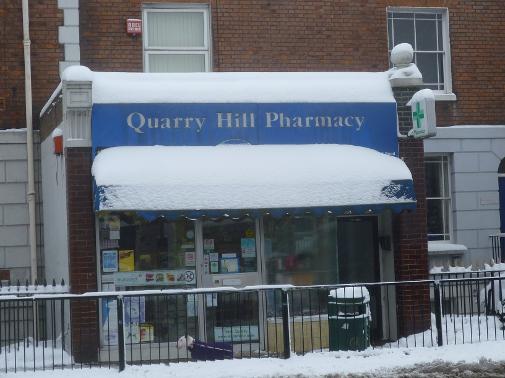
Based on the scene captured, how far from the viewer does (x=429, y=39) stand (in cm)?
1786

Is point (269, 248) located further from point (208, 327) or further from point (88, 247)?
point (88, 247)

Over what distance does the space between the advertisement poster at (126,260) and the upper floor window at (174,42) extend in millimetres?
4413

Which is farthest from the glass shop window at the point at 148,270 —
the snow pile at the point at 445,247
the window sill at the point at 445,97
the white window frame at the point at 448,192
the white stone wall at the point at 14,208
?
the window sill at the point at 445,97

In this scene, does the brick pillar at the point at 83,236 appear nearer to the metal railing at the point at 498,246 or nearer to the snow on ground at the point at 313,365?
the snow on ground at the point at 313,365

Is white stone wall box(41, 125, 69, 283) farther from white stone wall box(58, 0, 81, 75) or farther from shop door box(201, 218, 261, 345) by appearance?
shop door box(201, 218, 261, 345)

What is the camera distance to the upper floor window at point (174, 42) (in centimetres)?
1639

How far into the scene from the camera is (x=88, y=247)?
12.9 m

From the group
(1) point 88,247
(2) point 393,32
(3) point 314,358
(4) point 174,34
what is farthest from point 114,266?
(2) point 393,32

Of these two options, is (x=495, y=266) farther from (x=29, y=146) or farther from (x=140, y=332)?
(x=29, y=146)

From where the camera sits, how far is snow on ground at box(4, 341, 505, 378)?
1064 cm

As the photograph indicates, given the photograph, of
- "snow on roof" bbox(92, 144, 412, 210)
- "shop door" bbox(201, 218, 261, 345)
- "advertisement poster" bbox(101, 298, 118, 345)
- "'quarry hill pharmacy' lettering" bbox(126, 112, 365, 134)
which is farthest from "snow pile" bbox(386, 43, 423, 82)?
"advertisement poster" bbox(101, 298, 118, 345)

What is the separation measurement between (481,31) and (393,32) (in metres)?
1.84

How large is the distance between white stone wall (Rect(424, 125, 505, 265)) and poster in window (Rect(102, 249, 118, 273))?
7.20m

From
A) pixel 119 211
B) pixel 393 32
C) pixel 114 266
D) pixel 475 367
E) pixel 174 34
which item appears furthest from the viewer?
pixel 393 32
